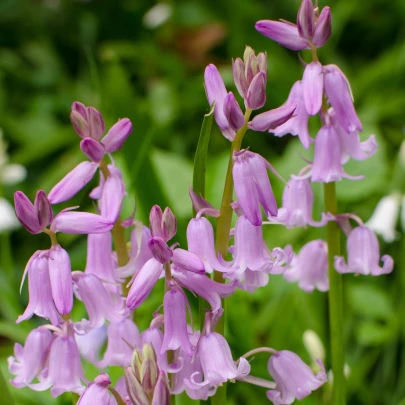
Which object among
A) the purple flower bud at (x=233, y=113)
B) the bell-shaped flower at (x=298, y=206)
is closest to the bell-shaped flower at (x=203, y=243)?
the purple flower bud at (x=233, y=113)

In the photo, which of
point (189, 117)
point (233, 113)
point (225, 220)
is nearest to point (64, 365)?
point (225, 220)

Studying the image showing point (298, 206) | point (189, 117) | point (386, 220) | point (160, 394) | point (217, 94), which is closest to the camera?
point (160, 394)

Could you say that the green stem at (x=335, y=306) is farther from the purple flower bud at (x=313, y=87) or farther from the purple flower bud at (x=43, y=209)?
the purple flower bud at (x=43, y=209)

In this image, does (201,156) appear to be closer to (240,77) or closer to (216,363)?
(240,77)

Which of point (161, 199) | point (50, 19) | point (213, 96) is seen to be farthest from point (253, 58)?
point (50, 19)

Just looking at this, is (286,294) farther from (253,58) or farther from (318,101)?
(253,58)
